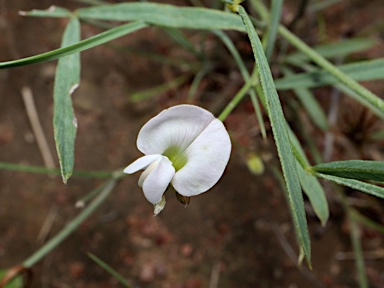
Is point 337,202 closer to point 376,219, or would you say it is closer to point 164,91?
point 376,219

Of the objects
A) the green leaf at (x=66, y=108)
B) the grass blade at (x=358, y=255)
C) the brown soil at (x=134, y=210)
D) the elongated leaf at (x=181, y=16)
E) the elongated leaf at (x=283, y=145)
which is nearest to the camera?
the elongated leaf at (x=283, y=145)

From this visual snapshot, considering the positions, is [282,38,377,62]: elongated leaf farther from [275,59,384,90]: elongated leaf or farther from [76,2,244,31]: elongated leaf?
[76,2,244,31]: elongated leaf

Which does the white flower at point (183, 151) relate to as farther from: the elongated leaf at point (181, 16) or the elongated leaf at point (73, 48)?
the elongated leaf at point (181, 16)

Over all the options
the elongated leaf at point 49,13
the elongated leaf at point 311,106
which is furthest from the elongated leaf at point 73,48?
the elongated leaf at point 311,106

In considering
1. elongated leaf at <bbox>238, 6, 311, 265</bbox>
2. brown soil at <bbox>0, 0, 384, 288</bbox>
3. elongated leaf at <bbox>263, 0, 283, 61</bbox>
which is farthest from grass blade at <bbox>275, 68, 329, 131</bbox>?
elongated leaf at <bbox>238, 6, 311, 265</bbox>

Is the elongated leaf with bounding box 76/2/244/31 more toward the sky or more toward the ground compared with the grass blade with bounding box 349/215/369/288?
more toward the sky

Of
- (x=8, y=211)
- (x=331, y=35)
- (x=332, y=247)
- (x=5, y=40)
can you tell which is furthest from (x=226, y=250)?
(x=5, y=40)

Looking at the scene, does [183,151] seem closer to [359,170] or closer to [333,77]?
[359,170]

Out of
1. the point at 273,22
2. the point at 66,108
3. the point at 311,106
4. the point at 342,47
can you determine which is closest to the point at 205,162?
the point at 66,108
